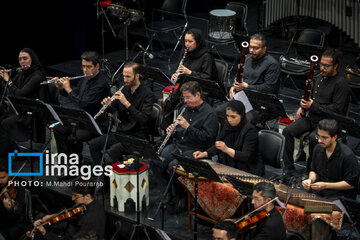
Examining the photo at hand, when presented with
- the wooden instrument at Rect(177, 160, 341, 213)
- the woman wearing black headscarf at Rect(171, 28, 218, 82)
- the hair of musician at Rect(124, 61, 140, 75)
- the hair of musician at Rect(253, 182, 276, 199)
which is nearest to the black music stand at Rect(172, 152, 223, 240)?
the wooden instrument at Rect(177, 160, 341, 213)

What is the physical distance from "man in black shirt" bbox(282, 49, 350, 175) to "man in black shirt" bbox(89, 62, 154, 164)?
5.58 ft

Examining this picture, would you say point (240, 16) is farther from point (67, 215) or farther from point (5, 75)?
point (67, 215)

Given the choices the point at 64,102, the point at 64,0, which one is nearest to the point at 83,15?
the point at 64,0

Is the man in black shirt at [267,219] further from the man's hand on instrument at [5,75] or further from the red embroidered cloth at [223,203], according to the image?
the man's hand on instrument at [5,75]

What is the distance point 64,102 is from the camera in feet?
32.9

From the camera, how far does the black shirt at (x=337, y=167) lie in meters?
6.24

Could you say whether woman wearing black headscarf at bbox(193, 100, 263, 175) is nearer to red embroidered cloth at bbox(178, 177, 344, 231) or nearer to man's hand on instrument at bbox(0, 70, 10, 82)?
red embroidered cloth at bbox(178, 177, 344, 231)

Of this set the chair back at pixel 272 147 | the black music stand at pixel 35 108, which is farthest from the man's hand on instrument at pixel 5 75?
the chair back at pixel 272 147

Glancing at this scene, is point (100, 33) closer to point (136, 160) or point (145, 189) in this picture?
point (145, 189)

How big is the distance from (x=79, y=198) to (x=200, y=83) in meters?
2.24

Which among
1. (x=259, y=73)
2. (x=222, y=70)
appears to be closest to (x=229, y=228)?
(x=259, y=73)

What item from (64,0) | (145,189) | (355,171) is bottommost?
(145,189)

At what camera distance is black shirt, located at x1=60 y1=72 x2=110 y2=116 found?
7.82m

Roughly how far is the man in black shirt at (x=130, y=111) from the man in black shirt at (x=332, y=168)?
6.85 feet
